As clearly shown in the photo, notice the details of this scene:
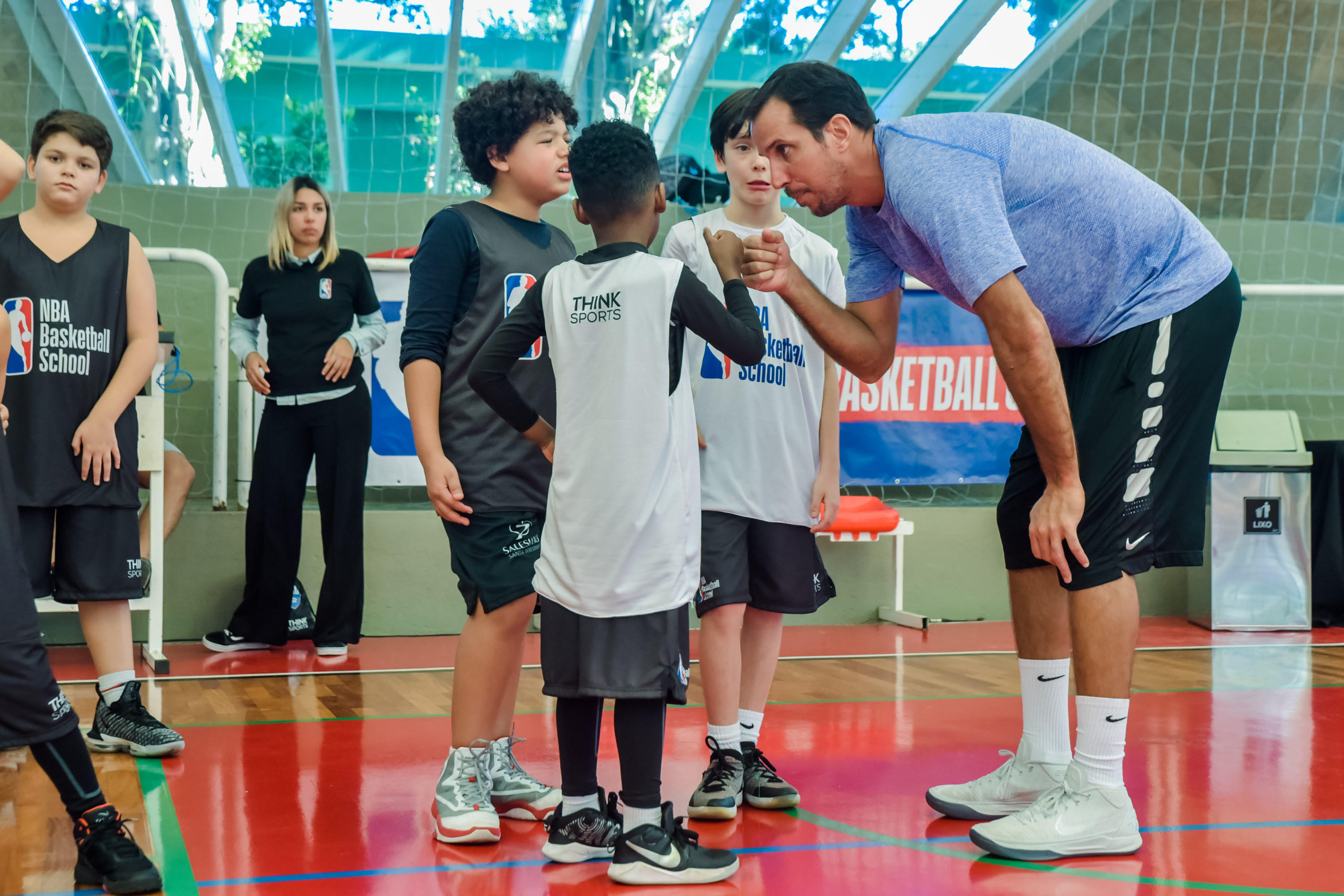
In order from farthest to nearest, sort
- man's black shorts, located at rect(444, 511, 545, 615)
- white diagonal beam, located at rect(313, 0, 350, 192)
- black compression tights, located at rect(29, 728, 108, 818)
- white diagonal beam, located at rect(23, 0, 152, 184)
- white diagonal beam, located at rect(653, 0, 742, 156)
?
white diagonal beam, located at rect(653, 0, 742, 156) < white diagonal beam, located at rect(313, 0, 350, 192) < white diagonal beam, located at rect(23, 0, 152, 184) < man's black shorts, located at rect(444, 511, 545, 615) < black compression tights, located at rect(29, 728, 108, 818)

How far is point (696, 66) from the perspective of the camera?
5.80 metres

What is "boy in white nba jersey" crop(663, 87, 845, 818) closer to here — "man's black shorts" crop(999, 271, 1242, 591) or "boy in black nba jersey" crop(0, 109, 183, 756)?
"man's black shorts" crop(999, 271, 1242, 591)

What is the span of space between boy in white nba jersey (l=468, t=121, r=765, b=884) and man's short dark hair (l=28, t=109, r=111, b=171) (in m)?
1.34

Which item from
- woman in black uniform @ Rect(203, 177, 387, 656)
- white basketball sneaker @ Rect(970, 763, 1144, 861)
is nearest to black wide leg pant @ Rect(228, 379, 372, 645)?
woman in black uniform @ Rect(203, 177, 387, 656)

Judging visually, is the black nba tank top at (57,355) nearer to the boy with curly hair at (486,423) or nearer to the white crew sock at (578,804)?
the boy with curly hair at (486,423)

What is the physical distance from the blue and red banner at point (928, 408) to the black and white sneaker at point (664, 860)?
10.9ft

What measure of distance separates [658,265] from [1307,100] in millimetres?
5786

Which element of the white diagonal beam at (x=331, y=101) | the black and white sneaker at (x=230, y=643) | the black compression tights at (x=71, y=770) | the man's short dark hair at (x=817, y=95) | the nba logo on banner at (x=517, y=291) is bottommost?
the black and white sneaker at (x=230, y=643)

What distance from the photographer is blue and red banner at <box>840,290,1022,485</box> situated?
5.12 meters

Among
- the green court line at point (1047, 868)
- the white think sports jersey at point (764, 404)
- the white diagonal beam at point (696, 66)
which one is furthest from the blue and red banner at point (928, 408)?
the green court line at point (1047, 868)

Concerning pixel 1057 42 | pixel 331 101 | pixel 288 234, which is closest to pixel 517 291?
pixel 288 234

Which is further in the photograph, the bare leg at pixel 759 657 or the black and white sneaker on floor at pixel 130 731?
the black and white sneaker on floor at pixel 130 731

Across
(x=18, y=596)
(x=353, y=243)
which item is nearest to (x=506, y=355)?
(x=18, y=596)

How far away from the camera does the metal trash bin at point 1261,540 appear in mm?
4902
